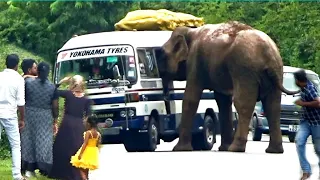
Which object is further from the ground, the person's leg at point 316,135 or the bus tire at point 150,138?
the person's leg at point 316,135

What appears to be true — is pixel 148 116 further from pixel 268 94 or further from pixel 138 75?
pixel 268 94

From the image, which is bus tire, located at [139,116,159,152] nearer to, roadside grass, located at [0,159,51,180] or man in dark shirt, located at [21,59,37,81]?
roadside grass, located at [0,159,51,180]

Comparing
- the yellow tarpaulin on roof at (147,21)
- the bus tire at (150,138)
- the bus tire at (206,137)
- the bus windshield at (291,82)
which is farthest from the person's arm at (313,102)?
the bus windshield at (291,82)

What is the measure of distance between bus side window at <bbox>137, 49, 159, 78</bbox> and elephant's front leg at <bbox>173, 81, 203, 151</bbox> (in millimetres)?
880

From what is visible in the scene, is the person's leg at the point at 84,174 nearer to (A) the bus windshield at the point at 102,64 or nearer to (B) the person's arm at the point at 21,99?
(B) the person's arm at the point at 21,99

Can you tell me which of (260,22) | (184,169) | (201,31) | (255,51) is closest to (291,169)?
(184,169)

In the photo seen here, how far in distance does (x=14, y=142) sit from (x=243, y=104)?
8394 millimetres

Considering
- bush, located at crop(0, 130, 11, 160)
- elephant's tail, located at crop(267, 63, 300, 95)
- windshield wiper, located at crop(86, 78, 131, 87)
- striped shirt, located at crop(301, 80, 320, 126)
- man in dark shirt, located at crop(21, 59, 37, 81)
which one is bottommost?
bush, located at crop(0, 130, 11, 160)

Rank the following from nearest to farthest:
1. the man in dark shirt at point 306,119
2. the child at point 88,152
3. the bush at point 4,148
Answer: the child at point 88,152
the man in dark shirt at point 306,119
the bush at point 4,148

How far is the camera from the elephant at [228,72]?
21.7 meters

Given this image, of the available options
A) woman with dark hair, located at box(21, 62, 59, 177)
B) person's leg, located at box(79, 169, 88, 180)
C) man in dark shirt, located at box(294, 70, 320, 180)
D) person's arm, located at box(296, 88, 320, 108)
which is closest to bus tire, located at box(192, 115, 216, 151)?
man in dark shirt, located at box(294, 70, 320, 180)

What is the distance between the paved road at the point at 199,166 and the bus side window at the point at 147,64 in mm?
1828

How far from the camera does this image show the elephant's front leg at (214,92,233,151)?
2355 cm

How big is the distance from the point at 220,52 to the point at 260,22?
24664 millimetres
